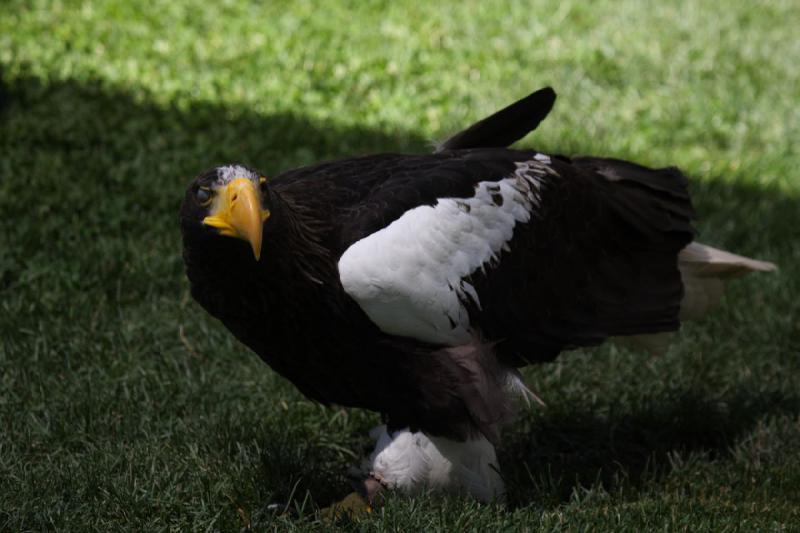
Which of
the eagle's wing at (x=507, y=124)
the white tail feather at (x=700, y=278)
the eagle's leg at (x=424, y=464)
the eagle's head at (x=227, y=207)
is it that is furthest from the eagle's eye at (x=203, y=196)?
the white tail feather at (x=700, y=278)

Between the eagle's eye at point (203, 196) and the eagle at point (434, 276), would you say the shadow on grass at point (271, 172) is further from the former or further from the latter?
the eagle's eye at point (203, 196)

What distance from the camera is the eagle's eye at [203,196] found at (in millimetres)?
3436

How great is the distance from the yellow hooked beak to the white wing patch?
347 millimetres

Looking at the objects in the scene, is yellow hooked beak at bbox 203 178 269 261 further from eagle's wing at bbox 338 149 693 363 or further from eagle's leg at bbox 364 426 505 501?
eagle's leg at bbox 364 426 505 501

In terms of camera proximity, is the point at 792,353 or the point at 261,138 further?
the point at 261,138

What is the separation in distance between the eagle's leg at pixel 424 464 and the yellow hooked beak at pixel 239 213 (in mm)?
884

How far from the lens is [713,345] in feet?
17.3

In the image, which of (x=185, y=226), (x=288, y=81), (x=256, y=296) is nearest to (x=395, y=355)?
(x=256, y=296)

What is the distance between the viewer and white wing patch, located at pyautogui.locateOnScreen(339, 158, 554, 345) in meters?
3.54

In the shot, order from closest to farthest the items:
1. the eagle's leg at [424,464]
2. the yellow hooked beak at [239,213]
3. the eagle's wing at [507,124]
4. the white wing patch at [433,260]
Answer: the yellow hooked beak at [239,213], the white wing patch at [433,260], the eagle's leg at [424,464], the eagle's wing at [507,124]

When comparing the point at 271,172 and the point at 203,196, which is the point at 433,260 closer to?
the point at 203,196

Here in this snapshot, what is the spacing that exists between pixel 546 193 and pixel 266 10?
4.69 meters

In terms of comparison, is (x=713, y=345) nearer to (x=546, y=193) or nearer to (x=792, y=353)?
(x=792, y=353)

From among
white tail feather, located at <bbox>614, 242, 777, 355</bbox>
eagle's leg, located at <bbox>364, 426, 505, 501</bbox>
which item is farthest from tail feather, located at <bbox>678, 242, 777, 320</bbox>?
eagle's leg, located at <bbox>364, 426, 505, 501</bbox>
